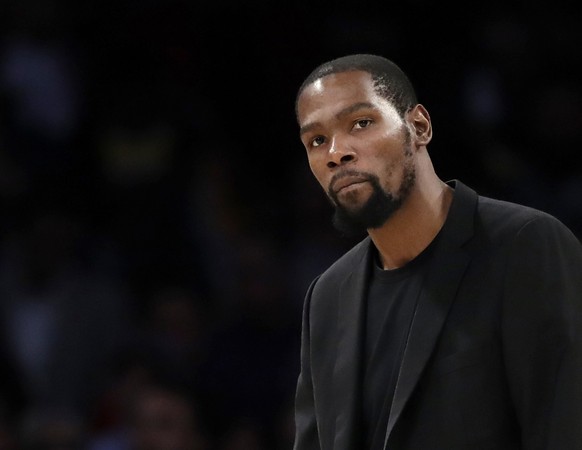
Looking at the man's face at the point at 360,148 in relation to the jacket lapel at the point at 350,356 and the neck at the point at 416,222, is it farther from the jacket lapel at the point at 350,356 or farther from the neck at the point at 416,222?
the jacket lapel at the point at 350,356

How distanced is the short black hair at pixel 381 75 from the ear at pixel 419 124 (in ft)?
0.05

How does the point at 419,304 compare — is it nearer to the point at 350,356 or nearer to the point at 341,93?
the point at 350,356

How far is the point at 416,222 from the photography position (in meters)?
2.50

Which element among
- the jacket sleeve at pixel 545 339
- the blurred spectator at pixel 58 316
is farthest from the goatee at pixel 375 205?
the blurred spectator at pixel 58 316

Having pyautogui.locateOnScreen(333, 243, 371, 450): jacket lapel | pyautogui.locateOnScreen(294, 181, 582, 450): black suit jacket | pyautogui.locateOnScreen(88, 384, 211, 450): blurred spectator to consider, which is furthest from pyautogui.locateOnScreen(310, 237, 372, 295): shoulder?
pyautogui.locateOnScreen(88, 384, 211, 450): blurred spectator

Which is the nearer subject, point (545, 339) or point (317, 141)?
point (545, 339)

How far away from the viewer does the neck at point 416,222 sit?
249 cm

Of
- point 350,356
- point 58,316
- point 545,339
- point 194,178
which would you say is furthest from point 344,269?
point 194,178

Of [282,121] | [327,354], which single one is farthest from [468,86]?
[327,354]

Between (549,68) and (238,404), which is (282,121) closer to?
(549,68)

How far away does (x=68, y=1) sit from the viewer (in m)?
6.80

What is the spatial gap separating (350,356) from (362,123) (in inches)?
18.9

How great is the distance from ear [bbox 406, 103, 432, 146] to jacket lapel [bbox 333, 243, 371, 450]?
0.28m

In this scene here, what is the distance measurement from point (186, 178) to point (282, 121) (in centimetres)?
78
